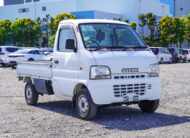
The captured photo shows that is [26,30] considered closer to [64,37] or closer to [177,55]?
[177,55]

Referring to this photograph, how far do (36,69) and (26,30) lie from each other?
2306 inches

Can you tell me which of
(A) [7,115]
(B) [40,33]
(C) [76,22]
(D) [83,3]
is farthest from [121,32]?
(D) [83,3]

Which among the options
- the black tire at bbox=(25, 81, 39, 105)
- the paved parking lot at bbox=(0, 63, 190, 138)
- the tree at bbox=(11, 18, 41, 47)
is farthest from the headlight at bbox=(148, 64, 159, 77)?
the tree at bbox=(11, 18, 41, 47)

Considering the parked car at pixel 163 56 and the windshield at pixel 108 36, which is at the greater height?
the windshield at pixel 108 36

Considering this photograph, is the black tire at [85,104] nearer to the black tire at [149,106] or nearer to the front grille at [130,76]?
the front grille at [130,76]

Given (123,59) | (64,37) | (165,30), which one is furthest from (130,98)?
(165,30)

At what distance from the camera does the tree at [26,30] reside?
65.6m

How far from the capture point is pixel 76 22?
321 inches

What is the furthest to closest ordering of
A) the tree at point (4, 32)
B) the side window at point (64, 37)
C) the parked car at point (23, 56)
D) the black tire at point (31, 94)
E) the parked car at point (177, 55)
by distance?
the tree at point (4, 32) → the parked car at point (177, 55) → the parked car at point (23, 56) → the black tire at point (31, 94) → the side window at point (64, 37)

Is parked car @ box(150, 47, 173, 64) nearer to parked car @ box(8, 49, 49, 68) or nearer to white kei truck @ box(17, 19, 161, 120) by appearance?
parked car @ box(8, 49, 49, 68)

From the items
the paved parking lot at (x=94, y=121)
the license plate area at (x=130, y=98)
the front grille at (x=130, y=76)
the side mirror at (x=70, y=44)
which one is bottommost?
the paved parking lot at (x=94, y=121)

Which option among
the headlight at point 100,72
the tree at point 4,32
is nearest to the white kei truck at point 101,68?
Answer: the headlight at point 100,72

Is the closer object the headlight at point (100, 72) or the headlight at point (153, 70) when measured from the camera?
the headlight at point (100, 72)

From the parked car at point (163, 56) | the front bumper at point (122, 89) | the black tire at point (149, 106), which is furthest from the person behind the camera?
the parked car at point (163, 56)
